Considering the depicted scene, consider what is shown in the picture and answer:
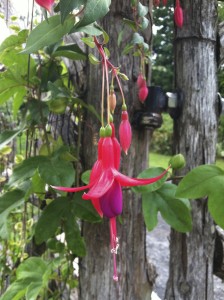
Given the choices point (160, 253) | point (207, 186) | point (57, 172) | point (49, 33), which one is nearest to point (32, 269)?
point (57, 172)

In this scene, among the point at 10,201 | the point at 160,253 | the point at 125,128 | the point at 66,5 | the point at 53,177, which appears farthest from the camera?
the point at 160,253

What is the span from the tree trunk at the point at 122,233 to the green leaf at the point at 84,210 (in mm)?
93

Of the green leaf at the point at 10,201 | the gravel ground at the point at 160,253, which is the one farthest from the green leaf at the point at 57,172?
the gravel ground at the point at 160,253

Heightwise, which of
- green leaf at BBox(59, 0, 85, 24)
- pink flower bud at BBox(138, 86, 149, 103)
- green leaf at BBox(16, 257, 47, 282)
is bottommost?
green leaf at BBox(16, 257, 47, 282)

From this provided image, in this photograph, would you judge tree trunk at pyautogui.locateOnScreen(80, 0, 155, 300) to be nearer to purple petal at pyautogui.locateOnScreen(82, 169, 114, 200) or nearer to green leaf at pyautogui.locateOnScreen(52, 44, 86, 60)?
green leaf at pyautogui.locateOnScreen(52, 44, 86, 60)

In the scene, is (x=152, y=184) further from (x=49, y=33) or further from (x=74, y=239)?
(x=49, y=33)

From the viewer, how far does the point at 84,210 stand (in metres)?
0.68

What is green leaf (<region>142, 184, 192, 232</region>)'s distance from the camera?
673mm

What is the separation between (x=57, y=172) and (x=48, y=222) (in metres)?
0.13

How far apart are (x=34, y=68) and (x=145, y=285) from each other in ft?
1.72

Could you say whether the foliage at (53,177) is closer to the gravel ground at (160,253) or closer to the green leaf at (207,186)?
the green leaf at (207,186)

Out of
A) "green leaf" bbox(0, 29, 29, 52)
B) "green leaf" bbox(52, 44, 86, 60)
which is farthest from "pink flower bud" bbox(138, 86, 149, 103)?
"green leaf" bbox(0, 29, 29, 52)

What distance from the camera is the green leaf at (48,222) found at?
70cm

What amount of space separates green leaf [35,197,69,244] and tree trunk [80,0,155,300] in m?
0.10
